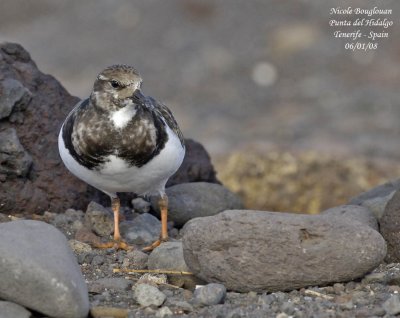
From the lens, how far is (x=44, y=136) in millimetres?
7855

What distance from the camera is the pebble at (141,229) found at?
7430 millimetres

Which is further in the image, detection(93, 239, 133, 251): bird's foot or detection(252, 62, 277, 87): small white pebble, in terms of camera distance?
detection(252, 62, 277, 87): small white pebble

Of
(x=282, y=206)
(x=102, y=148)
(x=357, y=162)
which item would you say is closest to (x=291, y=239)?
(x=102, y=148)

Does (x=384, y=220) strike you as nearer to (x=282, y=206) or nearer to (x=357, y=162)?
(x=282, y=206)

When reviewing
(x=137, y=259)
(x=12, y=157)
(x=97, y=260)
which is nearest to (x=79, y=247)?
(x=97, y=260)

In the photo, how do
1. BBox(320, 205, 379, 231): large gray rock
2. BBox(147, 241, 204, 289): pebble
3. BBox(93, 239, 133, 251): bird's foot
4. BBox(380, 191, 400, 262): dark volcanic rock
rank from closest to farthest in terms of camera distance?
BBox(147, 241, 204, 289): pebble
BBox(380, 191, 400, 262): dark volcanic rock
BBox(320, 205, 379, 231): large gray rock
BBox(93, 239, 133, 251): bird's foot

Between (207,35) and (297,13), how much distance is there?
1896mm

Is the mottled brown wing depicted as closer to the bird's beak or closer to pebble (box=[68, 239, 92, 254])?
the bird's beak

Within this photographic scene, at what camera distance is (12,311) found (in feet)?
16.8

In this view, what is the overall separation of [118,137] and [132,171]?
0.32 meters

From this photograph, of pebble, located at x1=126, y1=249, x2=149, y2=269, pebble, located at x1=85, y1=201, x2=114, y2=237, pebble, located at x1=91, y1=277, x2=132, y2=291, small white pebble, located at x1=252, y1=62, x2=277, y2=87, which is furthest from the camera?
small white pebble, located at x1=252, y1=62, x2=277, y2=87

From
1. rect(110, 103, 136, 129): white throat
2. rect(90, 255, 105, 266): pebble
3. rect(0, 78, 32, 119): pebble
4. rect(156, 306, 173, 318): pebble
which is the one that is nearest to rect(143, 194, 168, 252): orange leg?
rect(90, 255, 105, 266): pebble

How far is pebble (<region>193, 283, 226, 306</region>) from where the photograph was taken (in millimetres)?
5391

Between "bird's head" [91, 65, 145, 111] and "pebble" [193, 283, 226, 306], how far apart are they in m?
1.70
